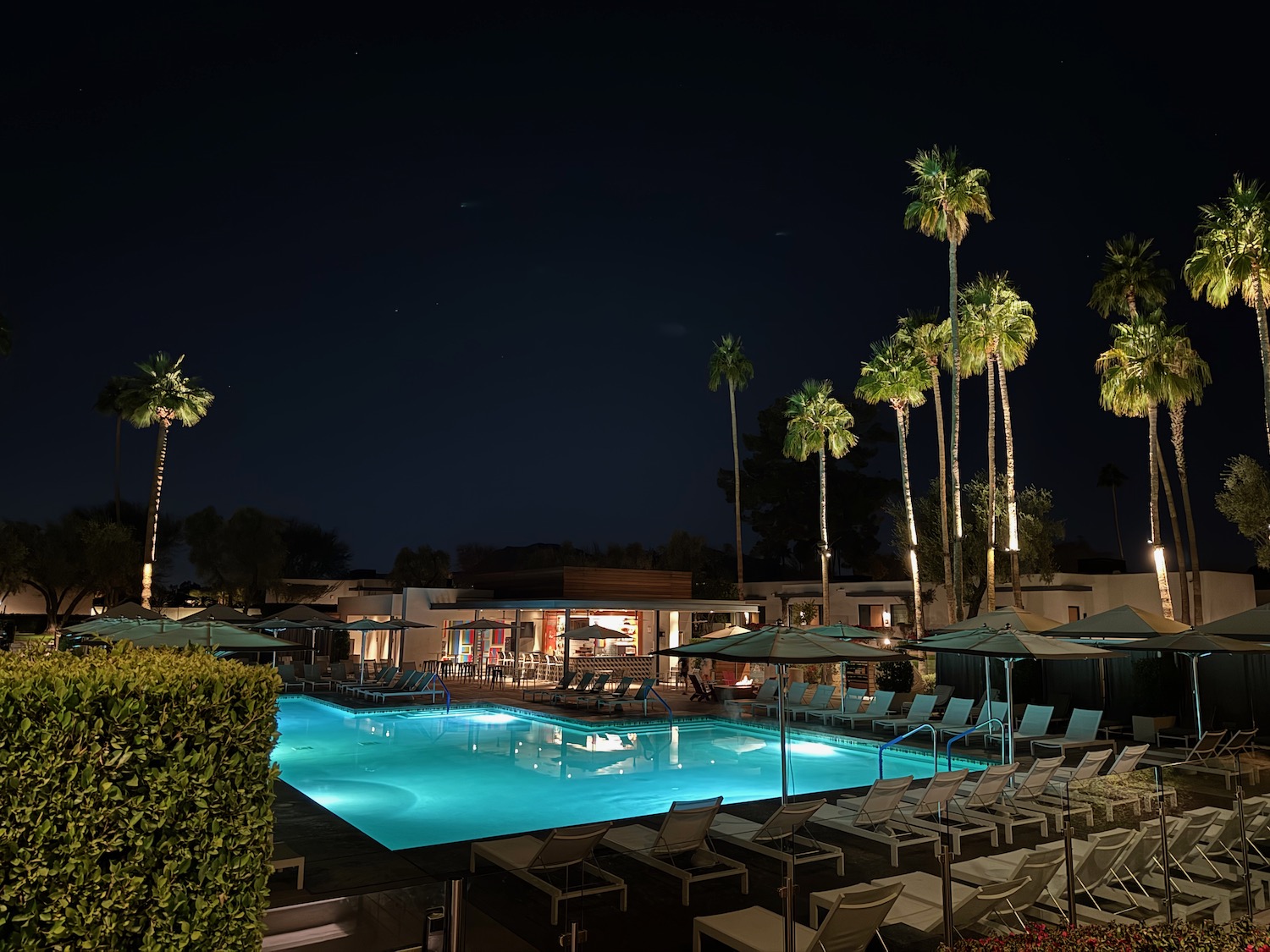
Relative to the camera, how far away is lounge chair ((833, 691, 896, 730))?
58.1 feet

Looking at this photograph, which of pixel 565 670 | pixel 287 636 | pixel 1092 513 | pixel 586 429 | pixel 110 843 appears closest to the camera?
pixel 110 843

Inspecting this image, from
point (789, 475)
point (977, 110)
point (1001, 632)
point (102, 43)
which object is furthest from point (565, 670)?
point (102, 43)

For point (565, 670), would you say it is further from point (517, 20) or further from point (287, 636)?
point (517, 20)

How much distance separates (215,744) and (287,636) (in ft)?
124

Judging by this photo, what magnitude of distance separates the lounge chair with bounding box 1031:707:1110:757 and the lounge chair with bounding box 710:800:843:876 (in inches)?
290

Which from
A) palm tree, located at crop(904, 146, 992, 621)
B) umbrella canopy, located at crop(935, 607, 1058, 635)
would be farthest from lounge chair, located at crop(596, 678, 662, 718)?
palm tree, located at crop(904, 146, 992, 621)

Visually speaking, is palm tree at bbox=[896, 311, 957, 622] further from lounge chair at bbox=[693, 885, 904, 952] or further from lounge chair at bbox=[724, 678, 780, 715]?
lounge chair at bbox=[693, 885, 904, 952]

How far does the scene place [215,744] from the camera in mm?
3545

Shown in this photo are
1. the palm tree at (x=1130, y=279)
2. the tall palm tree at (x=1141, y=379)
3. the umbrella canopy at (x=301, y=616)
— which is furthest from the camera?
the palm tree at (x=1130, y=279)

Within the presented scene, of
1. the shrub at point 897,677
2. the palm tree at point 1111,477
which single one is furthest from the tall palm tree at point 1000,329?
the palm tree at point 1111,477

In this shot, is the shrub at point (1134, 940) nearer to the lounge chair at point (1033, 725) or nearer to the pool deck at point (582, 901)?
the pool deck at point (582, 901)

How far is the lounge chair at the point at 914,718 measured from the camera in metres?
17.0

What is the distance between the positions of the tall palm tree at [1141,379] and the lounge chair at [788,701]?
36.7 feet

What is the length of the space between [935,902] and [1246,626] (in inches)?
363
